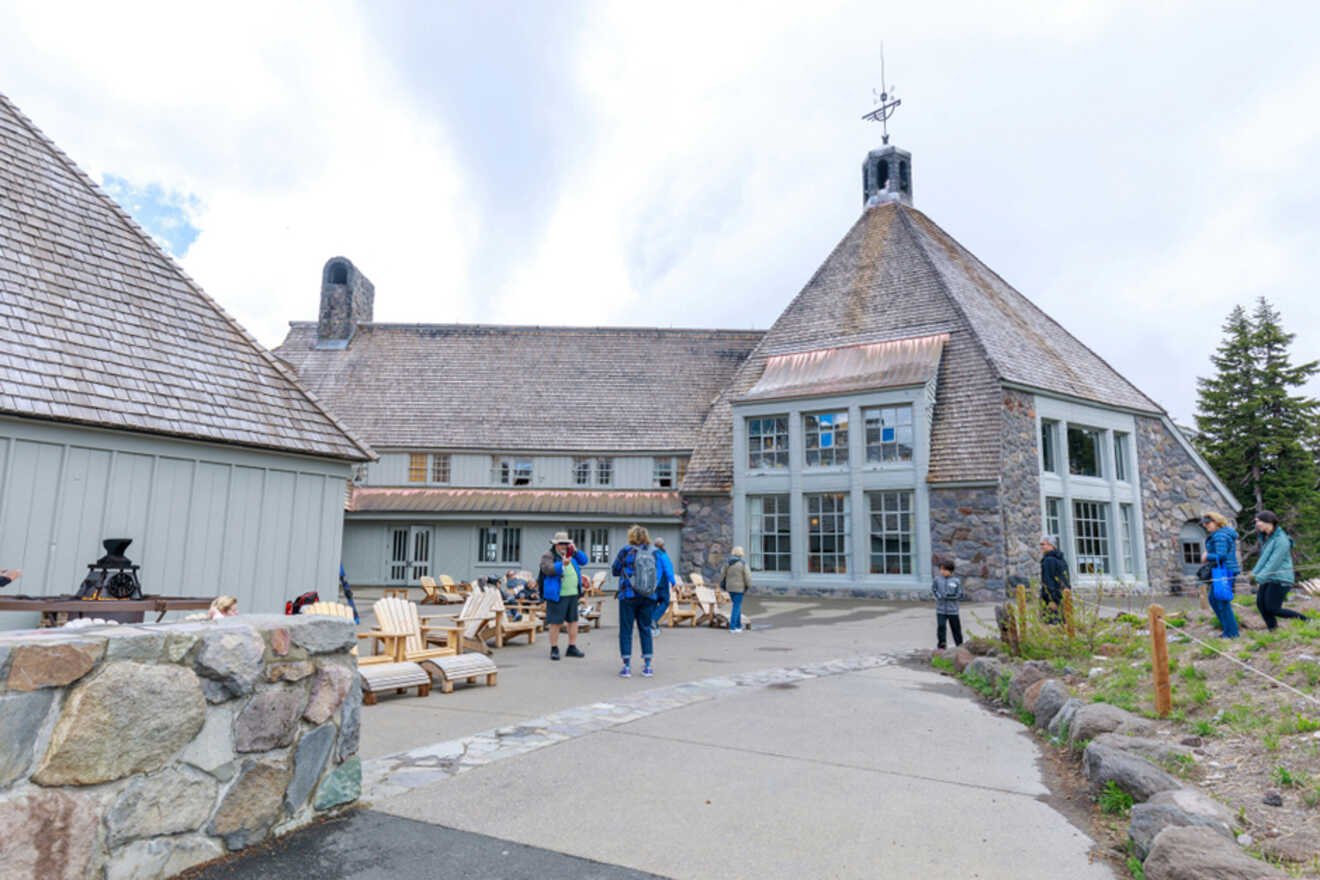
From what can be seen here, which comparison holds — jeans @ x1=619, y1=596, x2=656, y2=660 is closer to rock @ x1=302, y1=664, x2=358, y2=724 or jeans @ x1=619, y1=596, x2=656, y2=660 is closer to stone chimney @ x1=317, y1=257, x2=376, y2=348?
rock @ x1=302, y1=664, x2=358, y2=724

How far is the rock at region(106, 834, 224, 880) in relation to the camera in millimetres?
3225

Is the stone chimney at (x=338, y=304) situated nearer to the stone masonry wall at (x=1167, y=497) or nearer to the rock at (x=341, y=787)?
the stone masonry wall at (x=1167, y=497)

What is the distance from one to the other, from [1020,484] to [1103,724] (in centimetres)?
1453

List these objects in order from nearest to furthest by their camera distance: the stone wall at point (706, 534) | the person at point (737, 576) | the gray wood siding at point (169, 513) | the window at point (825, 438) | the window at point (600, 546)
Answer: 1. the gray wood siding at point (169, 513)
2. the person at point (737, 576)
3. the window at point (825, 438)
4. the stone wall at point (706, 534)
5. the window at point (600, 546)

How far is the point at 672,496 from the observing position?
83.5 ft

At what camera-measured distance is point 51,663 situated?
9.86 ft

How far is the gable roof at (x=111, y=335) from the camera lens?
28.8ft

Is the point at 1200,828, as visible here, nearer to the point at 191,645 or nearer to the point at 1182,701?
the point at 1182,701

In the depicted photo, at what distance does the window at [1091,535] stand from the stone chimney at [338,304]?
86.6 ft

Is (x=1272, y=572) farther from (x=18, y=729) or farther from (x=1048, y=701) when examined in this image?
(x=18, y=729)

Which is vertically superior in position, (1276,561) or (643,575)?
(1276,561)

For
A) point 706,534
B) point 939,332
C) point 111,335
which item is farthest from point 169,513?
point 939,332

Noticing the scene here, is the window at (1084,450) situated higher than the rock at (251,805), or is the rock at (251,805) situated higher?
the window at (1084,450)

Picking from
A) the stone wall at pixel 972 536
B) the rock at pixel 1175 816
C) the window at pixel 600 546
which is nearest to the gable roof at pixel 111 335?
the rock at pixel 1175 816
